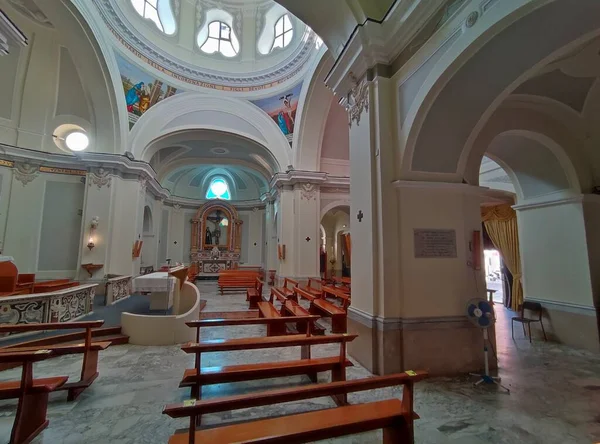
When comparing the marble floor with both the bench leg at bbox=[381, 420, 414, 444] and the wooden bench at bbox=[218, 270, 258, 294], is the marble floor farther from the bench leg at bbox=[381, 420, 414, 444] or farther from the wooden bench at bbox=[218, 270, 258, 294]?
the wooden bench at bbox=[218, 270, 258, 294]

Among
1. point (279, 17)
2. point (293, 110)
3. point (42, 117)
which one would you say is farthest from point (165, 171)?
point (279, 17)

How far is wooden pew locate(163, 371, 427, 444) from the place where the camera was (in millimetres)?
1490

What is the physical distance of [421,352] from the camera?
3.46m

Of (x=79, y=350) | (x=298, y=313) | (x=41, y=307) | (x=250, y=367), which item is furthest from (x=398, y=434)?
(x=41, y=307)

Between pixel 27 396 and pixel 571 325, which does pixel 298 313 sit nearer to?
pixel 27 396

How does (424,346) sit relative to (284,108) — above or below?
below

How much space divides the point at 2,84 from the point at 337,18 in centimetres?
1017

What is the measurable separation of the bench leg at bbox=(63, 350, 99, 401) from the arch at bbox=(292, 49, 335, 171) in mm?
8635

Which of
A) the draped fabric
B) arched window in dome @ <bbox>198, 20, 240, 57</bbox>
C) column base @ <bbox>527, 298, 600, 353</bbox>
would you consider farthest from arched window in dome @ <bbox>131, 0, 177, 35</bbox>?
column base @ <bbox>527, 298, 600, 353</bbox>

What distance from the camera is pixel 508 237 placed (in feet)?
26.8

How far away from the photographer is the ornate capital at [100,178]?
29.6 ft

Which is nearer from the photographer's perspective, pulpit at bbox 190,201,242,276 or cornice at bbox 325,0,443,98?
cornice at bbox 325,0,443,98

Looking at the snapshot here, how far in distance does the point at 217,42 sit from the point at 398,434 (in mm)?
13999

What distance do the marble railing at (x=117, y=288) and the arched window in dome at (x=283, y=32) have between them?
10.1 meters
